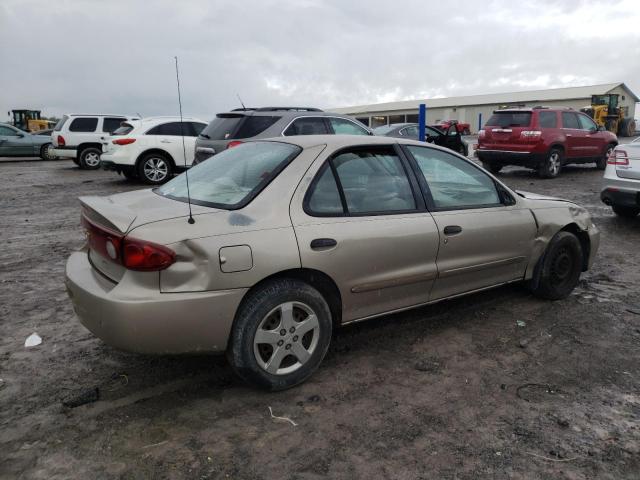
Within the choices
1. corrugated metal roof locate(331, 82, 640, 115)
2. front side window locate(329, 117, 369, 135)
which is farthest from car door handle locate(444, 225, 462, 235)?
corrugated metal roof locate(331, 82, 640, 115)

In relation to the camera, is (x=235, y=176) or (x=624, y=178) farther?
(x=624, y=178)

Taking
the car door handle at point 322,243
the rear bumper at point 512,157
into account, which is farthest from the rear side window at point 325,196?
the rear bumper at point 512,157

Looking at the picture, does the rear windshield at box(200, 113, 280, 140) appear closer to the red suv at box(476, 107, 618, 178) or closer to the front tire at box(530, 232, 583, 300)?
the front tire at box(530, 232, 583, 300)

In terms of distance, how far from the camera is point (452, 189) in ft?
13.4

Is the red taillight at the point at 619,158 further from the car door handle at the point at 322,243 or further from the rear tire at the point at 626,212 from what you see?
the car door handle at the point at 322,243

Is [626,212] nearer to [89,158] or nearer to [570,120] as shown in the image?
[570,120]

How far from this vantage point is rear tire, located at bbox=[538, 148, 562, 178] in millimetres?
13203

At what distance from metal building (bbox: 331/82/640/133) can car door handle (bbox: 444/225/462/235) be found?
43161 mm

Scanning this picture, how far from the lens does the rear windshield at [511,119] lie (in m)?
13.2

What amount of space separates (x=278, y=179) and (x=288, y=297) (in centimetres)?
75

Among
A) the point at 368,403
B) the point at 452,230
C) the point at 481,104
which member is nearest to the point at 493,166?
the point at 452,230

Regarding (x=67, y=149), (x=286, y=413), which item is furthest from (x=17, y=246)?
(x=67, y=149)

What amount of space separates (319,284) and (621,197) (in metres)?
6.25

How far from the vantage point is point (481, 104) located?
55.2 metres
